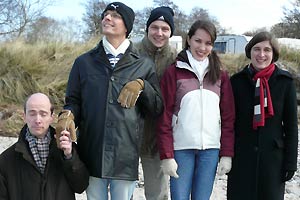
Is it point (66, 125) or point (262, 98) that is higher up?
point (262, 98)

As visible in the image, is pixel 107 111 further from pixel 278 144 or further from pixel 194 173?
pixel 278 144

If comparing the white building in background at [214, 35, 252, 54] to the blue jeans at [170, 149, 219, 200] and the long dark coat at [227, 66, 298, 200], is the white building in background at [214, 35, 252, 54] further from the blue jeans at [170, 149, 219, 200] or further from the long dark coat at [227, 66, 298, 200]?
the blue jeans at [170, 149, 219, 200]

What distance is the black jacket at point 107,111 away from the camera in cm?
278

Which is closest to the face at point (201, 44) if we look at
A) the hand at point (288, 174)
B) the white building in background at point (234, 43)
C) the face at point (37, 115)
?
the hand at point (288, 174)

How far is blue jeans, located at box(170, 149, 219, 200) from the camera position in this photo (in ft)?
10.3

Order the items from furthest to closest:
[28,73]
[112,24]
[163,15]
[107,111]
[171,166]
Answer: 1. [28,73]
2. [163,15]
3. [171,166]
4. [112,24]
5. [107,111]

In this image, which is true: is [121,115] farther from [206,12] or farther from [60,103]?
[206,12]

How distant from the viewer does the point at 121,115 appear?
2807mm

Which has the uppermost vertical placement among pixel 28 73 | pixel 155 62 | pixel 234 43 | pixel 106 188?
pixel 234 43

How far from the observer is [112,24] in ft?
9.54

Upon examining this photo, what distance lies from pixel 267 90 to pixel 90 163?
54.5 inches

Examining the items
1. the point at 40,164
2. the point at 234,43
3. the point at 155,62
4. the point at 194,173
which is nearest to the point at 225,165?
the point at 194,173

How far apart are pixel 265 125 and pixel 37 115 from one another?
5.35 feet

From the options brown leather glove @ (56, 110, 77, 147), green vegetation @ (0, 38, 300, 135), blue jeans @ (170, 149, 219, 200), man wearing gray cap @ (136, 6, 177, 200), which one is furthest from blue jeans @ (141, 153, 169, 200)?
green vegetation @ (0, 38, 300, 135)
